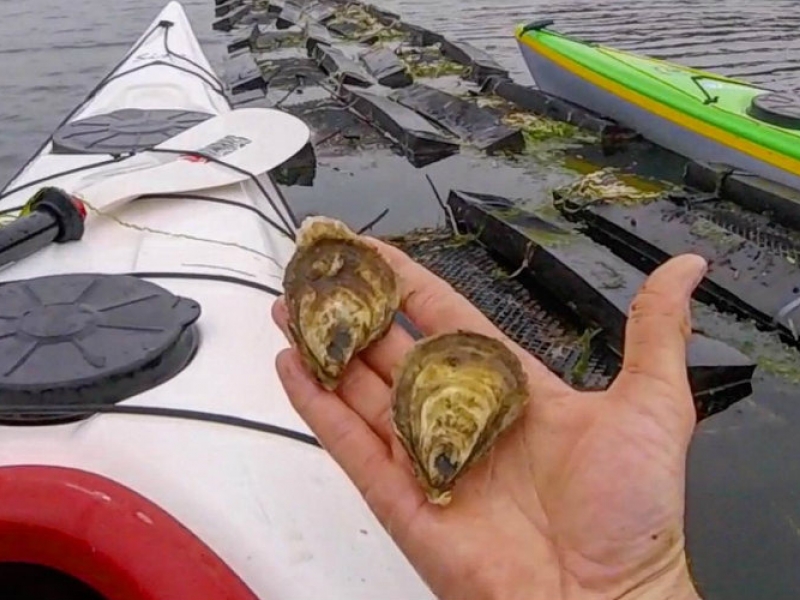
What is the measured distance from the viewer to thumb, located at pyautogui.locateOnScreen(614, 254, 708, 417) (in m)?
1.75

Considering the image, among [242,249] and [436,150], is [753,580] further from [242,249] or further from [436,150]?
[436,150]

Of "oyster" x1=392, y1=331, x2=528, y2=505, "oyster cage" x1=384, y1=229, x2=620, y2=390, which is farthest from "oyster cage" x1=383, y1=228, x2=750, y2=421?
"oyster" x1=392, y1=331, x2=528, y2=505

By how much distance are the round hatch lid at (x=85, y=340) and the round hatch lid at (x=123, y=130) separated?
216 cm

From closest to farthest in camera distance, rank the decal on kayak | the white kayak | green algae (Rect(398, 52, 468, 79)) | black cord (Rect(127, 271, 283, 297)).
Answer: the white kayak < black cord (Rect(127, 271, 283, 297)) < the decal on kayak < green algae (Rect(398, 52, 468, 79))

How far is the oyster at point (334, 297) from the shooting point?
6.91 feet

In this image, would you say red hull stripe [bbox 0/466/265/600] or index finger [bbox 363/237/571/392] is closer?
red hull stripe [bbox 0/466/265/600]

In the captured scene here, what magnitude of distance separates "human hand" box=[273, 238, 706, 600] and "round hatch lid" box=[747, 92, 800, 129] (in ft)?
16.2

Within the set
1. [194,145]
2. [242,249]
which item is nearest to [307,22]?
[194,145]

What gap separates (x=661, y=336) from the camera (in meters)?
1.76

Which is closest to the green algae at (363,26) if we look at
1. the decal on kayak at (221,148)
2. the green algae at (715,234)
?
the green algae at (715,234)

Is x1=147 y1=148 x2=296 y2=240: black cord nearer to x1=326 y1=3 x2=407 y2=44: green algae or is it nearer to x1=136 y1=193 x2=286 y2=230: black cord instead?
x1=136 y1=193 x2=286 y2=230: black cord

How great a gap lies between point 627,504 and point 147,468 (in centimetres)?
111

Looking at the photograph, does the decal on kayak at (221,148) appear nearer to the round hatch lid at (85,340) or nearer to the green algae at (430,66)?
the round hatch lid at (85,340)

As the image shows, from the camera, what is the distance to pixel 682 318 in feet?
5.88
